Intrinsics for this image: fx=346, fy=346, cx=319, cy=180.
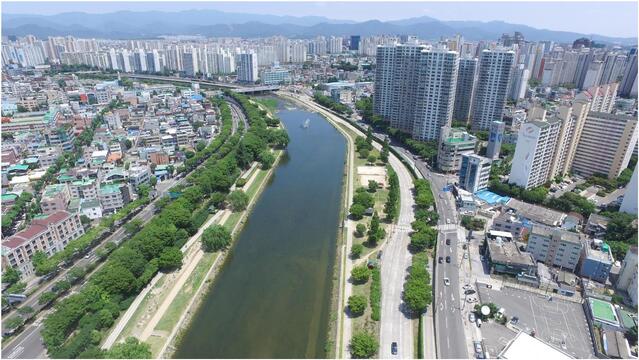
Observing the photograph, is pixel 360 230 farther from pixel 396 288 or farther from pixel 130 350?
pixel 130 350

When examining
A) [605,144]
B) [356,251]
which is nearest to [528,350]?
[356,251]

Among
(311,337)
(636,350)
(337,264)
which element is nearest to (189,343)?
(311,337)

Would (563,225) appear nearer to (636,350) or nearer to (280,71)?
(636,350)

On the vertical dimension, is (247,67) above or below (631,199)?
above

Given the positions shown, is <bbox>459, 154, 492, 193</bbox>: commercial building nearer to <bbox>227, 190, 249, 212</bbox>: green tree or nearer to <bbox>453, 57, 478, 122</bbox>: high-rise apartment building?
<bbox>227, 190, 249, 212</bbox>: green tree

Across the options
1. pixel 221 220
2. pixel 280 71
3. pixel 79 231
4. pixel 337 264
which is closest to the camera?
pixel 337 264

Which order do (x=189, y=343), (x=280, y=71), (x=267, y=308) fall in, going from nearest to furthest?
(x=189, y=343) → (x=267, y=308) → (x=280, y=71)
